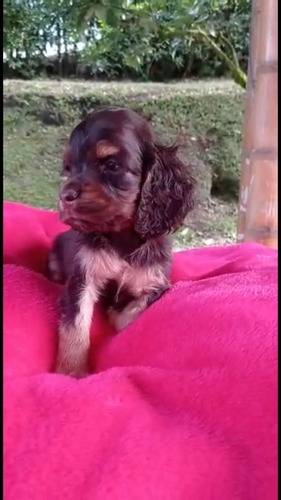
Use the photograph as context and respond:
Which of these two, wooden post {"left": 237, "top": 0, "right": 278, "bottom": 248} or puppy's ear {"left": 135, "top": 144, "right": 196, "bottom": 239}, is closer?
puppy's ear {"left": 135, "top": 144, "right": 196, "bottom": 239}

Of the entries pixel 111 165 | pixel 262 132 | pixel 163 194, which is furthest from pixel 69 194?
pixel 262 132

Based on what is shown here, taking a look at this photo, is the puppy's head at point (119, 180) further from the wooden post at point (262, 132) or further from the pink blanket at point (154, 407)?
the wooden post at point (262, 132)

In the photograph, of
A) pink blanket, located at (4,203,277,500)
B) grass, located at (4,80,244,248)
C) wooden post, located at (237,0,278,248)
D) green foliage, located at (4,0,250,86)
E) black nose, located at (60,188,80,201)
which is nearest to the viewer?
pink blanket, located at (4,203,277,500)

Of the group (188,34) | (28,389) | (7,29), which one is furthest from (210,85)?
(28,389)

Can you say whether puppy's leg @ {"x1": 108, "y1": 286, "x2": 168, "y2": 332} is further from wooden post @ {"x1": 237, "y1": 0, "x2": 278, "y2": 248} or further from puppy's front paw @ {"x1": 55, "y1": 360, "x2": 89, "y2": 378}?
wooden post @ {"x1": 237, "y1": 0, "x2": 278, "y2": 248}

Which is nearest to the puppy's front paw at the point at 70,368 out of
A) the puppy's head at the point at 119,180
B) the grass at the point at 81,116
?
the puppy's head at the point at 119,180

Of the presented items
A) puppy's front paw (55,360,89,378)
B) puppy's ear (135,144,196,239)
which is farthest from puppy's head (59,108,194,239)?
puppy's front paw (55,360,89,378)

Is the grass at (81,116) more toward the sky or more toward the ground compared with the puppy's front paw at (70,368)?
more toward the sky
